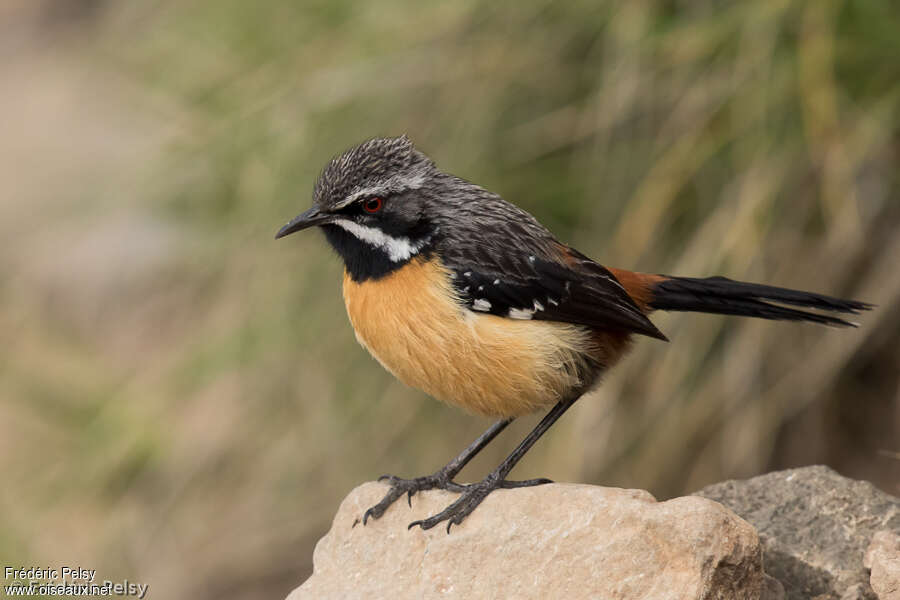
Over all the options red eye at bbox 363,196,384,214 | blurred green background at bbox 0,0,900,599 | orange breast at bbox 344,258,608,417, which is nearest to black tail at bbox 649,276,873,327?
orange breast at bbox 344,258,608,417

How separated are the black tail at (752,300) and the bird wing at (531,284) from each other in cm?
23

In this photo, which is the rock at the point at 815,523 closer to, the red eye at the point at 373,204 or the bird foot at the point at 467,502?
the bird foot at the point at 467,502

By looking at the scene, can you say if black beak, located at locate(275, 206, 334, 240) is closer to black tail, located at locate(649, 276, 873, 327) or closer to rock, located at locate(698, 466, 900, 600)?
black tail, located at locate(649, 276, 873, 327)

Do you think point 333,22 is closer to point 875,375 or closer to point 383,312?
point 383,312

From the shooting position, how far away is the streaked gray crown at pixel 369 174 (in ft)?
12.2

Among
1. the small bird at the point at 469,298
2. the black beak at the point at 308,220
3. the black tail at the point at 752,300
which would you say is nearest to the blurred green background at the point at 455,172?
the black tail at the point at 752,300

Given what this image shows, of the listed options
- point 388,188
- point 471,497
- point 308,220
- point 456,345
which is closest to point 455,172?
point 388,188

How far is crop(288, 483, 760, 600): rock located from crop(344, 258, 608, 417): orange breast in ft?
1.15

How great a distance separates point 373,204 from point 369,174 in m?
0.10

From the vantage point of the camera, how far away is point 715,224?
17.4 feet

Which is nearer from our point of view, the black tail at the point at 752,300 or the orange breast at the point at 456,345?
the orange breast at the point at 456,345

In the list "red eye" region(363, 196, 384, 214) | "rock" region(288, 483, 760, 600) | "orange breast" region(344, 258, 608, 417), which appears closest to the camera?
"rock" region(288, 483, 760, 600)

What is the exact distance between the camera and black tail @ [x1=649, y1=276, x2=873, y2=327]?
3855 millimetres

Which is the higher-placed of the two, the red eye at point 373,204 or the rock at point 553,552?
the red eye at point 373,204
